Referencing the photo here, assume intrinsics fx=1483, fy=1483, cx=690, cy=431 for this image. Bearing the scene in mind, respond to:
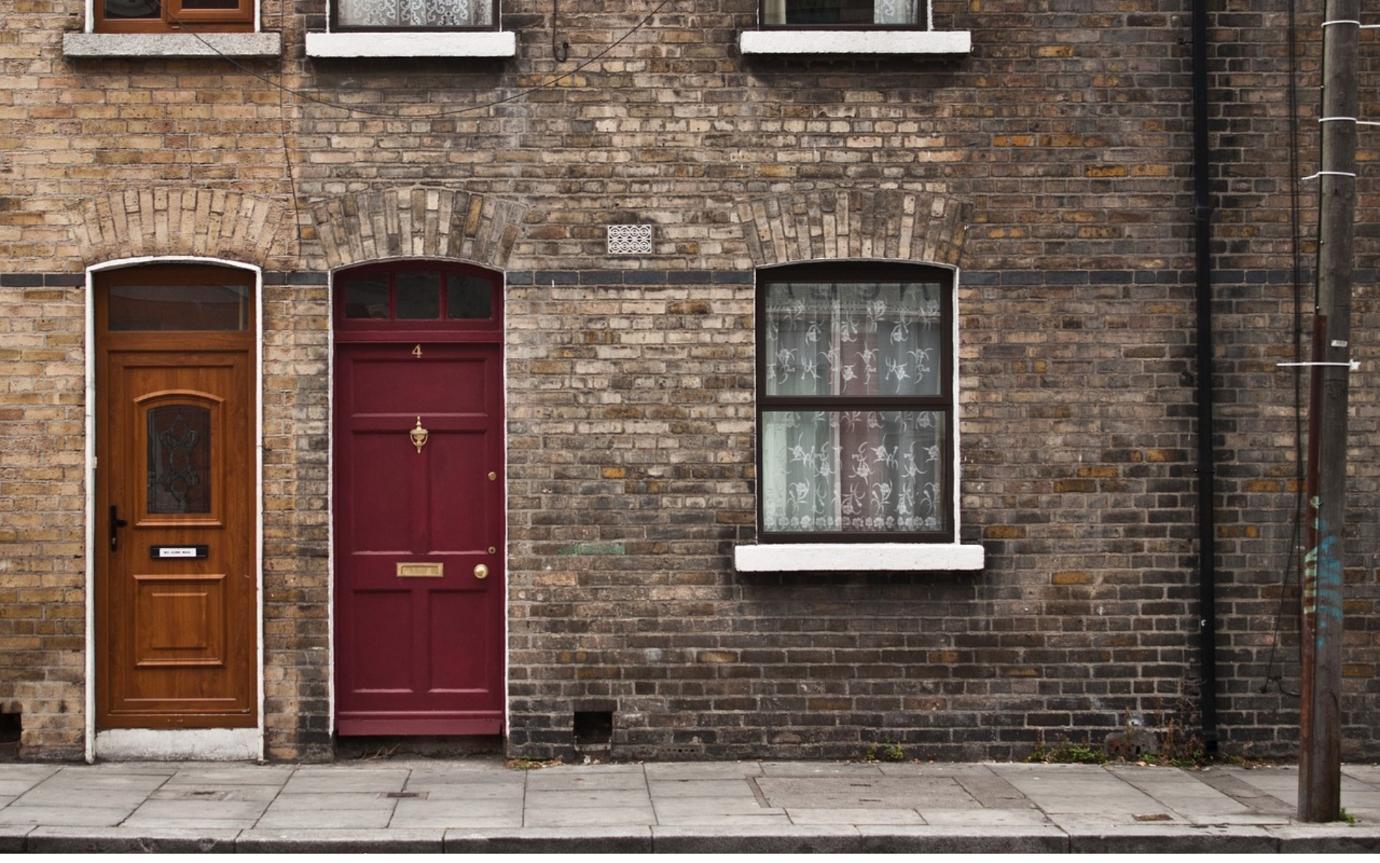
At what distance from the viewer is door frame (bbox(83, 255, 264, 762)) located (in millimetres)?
8914

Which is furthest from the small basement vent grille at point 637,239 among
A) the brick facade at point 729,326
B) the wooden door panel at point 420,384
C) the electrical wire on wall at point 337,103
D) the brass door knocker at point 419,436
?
the brass door knocker at point 419,436

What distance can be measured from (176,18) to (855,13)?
4.18 m

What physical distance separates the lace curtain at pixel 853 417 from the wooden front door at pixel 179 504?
10.8 ft

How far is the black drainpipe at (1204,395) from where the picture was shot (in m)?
9.09

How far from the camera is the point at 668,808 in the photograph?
7.80m

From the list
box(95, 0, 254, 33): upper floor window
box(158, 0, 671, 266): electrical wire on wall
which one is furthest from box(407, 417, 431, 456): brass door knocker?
box(95, 0, 254, 33): upper floor window

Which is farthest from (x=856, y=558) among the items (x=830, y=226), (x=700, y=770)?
(x=830, y=226)

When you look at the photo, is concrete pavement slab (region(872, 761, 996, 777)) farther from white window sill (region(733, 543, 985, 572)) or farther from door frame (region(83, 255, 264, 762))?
door frame (region(83, 255, 264, 762))

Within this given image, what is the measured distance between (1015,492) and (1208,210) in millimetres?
2105

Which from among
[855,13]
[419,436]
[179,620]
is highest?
[855,13]

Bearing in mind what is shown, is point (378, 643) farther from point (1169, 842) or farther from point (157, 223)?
point (1169, 842)

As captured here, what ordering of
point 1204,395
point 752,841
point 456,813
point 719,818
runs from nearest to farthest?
point 752,841
point 719,818
point 456,813
point 1204,395

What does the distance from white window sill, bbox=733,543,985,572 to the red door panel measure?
1616mm

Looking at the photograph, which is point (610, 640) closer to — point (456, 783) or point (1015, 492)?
point (456, 783)
